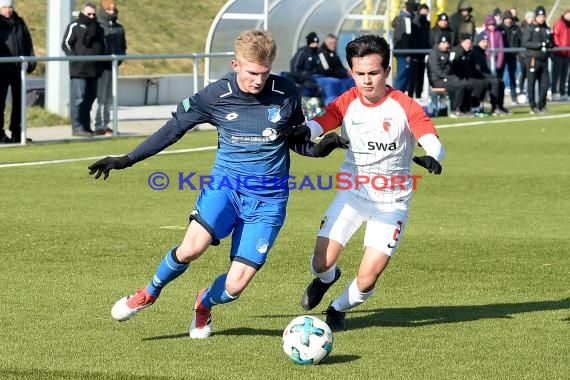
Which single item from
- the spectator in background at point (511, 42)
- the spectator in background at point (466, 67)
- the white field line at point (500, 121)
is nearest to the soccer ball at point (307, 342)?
the white field line at point (500, 121)

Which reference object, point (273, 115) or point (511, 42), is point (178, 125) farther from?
point (511, 42)

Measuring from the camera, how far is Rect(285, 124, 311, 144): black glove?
25.1ft

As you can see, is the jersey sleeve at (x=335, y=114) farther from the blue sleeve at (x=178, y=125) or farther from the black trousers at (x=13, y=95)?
the black trousers at (x=13, y=95)

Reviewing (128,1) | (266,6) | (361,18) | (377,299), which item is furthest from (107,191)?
(128,1)

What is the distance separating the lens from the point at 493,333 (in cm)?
793

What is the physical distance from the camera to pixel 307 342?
7051 millimetres

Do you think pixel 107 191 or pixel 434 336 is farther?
pixel 107 191

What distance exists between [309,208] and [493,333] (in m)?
6.11

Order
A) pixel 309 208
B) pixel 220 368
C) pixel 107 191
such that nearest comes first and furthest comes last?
1. pixel 220 368
2. pixel 309 208
3. pixel 107 191

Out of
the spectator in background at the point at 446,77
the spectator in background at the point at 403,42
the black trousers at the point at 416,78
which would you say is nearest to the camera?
Answer: the spectator in background at the point at 446,77

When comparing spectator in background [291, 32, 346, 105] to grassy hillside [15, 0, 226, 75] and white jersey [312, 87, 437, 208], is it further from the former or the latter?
white jersey [312, 87, 437, 208]

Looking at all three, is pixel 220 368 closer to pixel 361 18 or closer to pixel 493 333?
pixel 493 333

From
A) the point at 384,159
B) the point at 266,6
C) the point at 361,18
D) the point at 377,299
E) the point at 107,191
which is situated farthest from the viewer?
the point at 361,18

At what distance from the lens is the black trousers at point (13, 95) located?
746 inches
